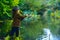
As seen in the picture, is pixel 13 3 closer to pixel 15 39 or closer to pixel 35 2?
pixel 15 39

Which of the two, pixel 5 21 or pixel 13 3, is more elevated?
pixel 13 3

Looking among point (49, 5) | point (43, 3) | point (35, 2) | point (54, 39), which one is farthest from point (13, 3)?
point (49, 5)

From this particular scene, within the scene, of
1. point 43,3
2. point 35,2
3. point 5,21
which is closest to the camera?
point 5,21

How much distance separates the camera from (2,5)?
50.5 feet

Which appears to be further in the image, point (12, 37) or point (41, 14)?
point (41, 14)

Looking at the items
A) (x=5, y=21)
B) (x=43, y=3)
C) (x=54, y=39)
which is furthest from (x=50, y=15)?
(x=54, y=39)

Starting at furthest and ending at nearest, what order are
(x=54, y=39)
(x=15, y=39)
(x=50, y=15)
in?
(x=50, y=15), (x=54, y=39), (x=15, y=39)

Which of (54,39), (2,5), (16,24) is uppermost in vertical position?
(2,5)

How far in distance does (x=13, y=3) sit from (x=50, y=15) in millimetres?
18089

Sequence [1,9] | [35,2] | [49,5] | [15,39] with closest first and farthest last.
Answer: [15,39] → [1,9] → [35,2] → [49,5]

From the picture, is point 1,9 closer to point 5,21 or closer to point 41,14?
point 5,21

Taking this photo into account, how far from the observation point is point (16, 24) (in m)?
9.48

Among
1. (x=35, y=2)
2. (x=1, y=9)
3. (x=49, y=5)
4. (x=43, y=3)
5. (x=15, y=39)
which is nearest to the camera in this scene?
(x=15, y=39)

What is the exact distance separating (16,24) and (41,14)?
813 inches
